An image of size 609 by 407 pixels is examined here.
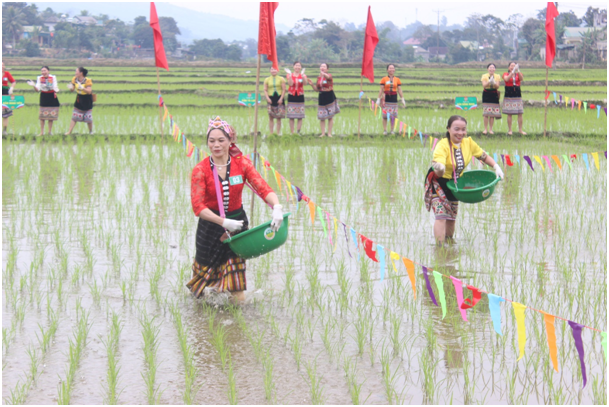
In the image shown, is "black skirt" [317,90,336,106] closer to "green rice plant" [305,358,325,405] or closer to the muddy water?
the muddy water

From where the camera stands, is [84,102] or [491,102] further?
[491,102]

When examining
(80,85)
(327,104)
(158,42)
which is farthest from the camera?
(327,104)

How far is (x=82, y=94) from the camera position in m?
Answer: 11.7

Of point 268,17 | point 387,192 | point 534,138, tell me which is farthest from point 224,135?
point 534,138

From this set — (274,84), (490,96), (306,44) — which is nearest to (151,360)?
(274,84)

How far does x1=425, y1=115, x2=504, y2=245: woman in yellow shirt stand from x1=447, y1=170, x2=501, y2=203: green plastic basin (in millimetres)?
85

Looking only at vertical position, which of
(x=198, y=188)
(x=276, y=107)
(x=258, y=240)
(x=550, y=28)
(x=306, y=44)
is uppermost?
(x=306, y=44)

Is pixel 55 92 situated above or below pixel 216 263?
above

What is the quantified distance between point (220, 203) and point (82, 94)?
8.29 meters

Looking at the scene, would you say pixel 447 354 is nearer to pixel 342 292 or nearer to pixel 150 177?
pixel 342 292

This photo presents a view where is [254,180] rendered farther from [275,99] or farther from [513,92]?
[513,92]

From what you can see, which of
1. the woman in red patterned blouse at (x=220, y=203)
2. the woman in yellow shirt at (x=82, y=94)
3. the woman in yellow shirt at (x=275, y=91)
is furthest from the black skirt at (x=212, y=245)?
the woman in yellow shirt at (x=82, y=94)

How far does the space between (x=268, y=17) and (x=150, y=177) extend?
3.53m

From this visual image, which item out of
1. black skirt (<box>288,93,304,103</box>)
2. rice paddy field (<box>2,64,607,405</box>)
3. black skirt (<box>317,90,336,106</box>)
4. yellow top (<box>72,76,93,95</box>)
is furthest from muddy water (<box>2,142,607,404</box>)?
black skirt (<box>288,93,304,103</box>)
